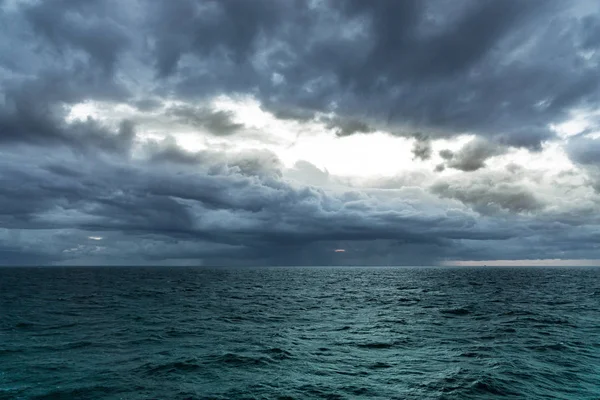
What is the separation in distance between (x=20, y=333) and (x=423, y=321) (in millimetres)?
39509

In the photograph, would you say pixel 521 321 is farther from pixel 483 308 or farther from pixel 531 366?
pixel 531 366

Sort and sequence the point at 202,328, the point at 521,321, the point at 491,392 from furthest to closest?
the point at 521,321
the point at 202,328
the point at 491,392

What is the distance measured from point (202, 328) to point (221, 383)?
17.7 meters

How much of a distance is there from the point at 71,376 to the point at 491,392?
75.8ft

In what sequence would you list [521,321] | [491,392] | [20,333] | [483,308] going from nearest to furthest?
1. [491,392]
2. [20,333]
3. [521,321]
4. [483,308]

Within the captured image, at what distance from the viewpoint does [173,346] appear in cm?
2978

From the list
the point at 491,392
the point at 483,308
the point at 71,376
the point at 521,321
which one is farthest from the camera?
the point at 483,308

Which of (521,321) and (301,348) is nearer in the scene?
(301,348)

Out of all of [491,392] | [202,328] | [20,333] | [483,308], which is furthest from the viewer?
[483,308]

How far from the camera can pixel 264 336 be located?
1357 inches

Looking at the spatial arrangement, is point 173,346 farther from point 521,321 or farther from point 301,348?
point 521,321

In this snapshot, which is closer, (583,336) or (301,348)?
(301,348)

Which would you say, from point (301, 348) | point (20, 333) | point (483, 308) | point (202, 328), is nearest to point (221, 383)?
point (301, 348)

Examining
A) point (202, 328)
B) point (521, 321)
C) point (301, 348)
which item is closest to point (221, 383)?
point (301, 348)
